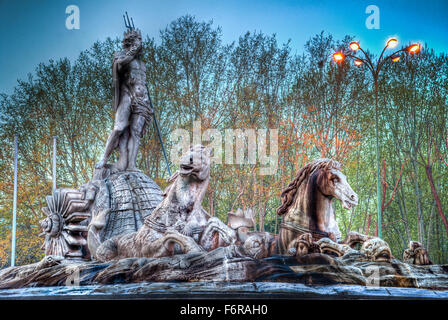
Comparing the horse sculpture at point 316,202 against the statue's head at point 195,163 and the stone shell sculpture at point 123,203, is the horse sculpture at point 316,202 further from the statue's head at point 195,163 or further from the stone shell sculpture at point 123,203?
the stone shell sculpture at point 123,203

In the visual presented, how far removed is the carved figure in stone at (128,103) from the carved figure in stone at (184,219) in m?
2.03

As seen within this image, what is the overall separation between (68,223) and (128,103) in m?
1.95

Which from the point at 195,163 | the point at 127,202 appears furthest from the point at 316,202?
the point at 127,202

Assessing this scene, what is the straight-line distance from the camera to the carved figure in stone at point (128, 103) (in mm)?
6141

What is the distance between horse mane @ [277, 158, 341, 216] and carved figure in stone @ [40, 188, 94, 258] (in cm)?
262

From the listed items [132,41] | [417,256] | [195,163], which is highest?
[132,41]

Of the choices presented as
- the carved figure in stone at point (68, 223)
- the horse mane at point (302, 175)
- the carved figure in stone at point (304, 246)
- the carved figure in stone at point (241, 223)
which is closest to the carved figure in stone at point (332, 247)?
the carved figure in stone at point (304, 246)

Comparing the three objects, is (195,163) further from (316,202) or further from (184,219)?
(316,202)

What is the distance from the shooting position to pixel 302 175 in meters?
4.33
